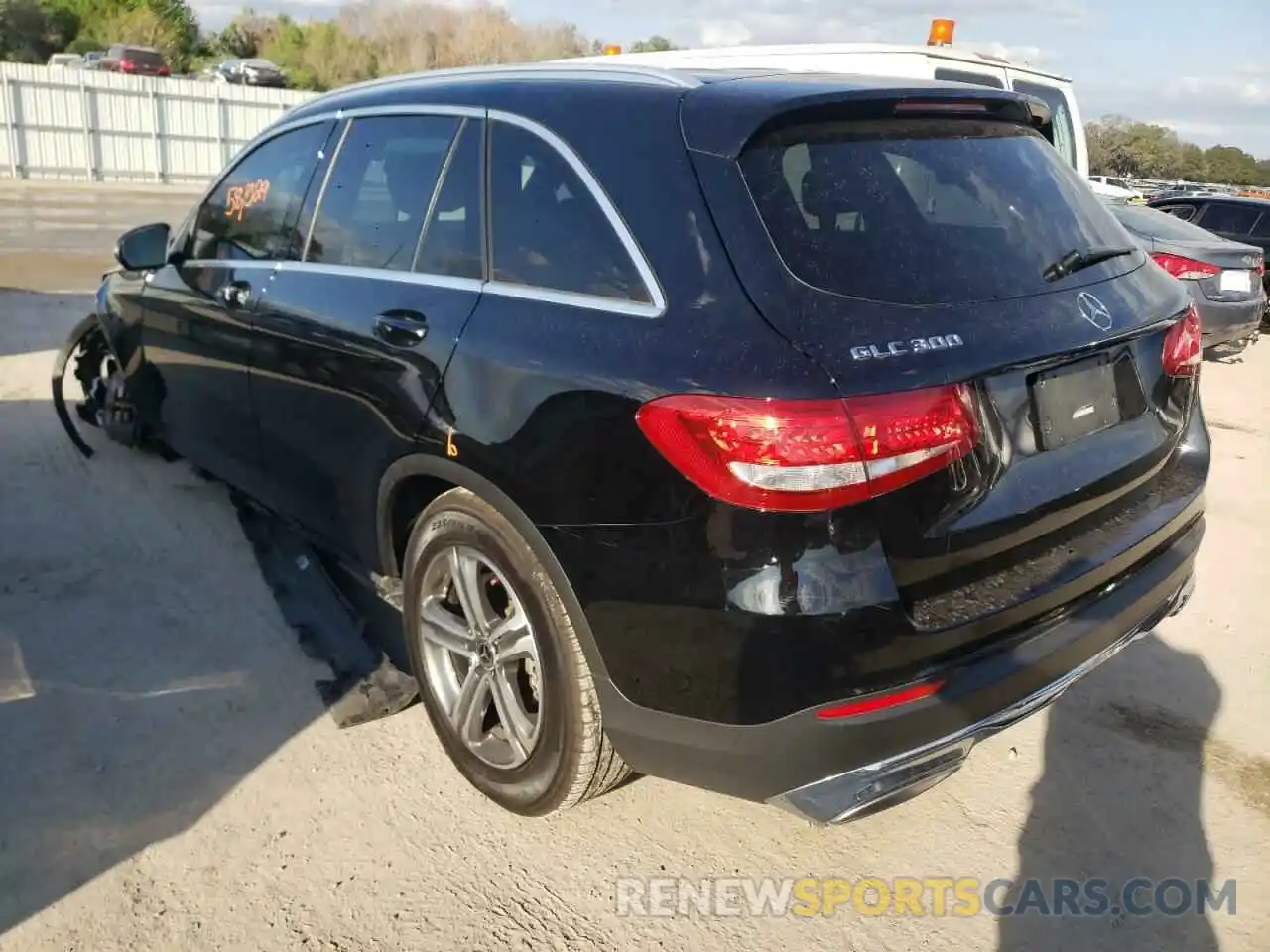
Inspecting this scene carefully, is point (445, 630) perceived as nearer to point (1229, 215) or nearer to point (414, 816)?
point (414, 816)

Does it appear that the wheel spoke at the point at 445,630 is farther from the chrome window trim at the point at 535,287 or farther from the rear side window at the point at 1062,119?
the rear side window at the point at 1062,119

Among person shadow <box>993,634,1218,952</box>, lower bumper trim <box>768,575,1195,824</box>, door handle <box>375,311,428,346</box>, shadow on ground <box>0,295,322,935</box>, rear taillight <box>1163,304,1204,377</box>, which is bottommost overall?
shadow on ground <box>0,295,322,935</box>

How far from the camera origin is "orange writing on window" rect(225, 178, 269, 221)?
4043mm

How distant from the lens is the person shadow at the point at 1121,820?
264cm

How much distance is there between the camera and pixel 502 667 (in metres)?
2.86

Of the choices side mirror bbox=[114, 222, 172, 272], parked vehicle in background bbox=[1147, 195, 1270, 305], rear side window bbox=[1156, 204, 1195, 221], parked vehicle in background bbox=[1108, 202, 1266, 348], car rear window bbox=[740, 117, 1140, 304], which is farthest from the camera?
rear side window bbox=[1156, 204, 1195, 221]

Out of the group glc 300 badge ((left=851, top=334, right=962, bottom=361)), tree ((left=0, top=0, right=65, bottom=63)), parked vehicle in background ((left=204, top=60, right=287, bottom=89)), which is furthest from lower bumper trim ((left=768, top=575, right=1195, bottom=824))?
tree ((left=0, top=0, right=65, bottom=63))

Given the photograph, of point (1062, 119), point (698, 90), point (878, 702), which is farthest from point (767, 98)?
point (1062, 119)

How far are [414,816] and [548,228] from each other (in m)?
1.62

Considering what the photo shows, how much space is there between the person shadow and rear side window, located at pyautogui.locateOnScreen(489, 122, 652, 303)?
1.83 meters

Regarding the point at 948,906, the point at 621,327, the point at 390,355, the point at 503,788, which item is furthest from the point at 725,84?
the point at 948,906

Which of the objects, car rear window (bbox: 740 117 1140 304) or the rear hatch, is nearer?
the rear hatch

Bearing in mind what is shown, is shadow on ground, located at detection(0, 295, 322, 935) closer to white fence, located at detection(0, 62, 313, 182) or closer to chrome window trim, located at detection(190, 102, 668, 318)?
chrome window trim, located at detection(190, 102, 668, 318)

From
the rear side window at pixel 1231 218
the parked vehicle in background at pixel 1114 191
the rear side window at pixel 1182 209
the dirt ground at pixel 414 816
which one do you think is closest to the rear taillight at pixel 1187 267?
the parked vehicle in background at pixel 1114 191
